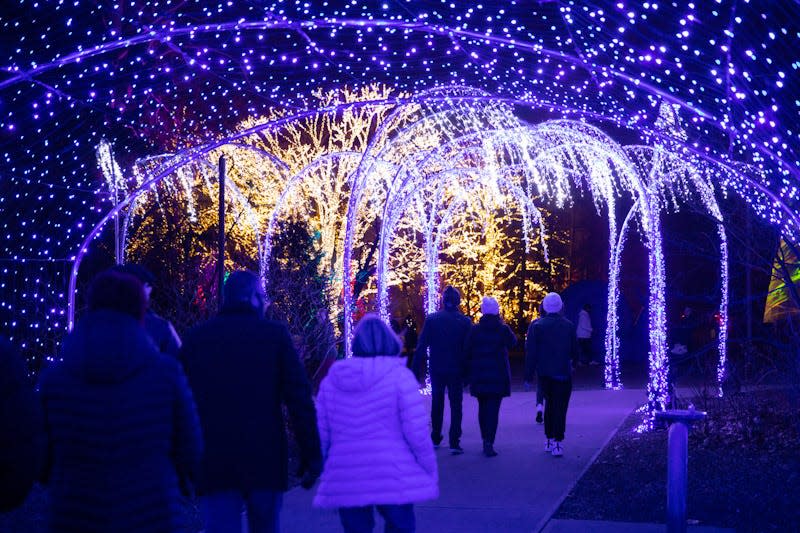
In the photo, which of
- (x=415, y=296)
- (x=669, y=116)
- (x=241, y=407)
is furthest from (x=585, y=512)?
(x=415, y=296)

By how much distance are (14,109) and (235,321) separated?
1035cm

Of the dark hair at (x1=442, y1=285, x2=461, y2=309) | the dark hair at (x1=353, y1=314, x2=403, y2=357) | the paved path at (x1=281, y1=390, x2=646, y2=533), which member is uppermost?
the dark hair at (x1=442, y1=285, x2=461, y2=309)

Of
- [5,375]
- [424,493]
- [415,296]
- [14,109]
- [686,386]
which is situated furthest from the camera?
[415,296]

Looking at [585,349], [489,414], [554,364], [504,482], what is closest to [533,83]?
[554,364]

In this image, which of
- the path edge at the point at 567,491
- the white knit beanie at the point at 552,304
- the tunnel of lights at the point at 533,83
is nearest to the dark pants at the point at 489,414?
the path edge at the point at 567,491

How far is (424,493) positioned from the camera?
5.29 m

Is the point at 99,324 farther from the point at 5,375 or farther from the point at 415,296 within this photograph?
the point at 415,296

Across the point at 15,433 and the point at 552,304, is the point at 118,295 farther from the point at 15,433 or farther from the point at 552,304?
the point at 552,304

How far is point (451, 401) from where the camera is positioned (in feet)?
37.8

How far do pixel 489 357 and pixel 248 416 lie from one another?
659cm

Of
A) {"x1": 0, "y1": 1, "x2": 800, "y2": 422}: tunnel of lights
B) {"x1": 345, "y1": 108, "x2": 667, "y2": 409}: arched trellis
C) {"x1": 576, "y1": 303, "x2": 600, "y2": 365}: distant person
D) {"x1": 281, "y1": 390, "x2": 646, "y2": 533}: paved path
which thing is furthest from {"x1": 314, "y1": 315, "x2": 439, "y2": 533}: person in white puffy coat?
{"x1": 576, "y1": 303, "x2": 600, "y2": 365}: distant person

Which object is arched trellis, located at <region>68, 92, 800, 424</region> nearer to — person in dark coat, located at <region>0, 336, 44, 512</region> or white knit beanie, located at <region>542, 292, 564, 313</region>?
white knit beanie, located at <region>542, 292, 564, 313</region>

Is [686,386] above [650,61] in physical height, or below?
below

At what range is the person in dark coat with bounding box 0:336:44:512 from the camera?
10.9 feet
